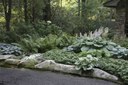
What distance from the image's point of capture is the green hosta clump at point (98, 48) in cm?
830

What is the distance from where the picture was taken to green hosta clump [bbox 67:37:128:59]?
830 centimetres

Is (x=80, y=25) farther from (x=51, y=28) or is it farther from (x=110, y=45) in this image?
(x=110, y=45)

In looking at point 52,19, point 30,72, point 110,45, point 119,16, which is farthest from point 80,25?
point 30,72

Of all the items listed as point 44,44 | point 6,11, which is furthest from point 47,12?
point 44,44

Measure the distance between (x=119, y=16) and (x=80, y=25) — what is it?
4319 millimetres

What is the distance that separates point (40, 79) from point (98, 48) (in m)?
Result: 2.93

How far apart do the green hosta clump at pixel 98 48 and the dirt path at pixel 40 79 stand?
5.16ft

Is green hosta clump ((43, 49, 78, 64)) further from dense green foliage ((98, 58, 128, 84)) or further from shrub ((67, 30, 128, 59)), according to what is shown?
dense green foliage ((98, 58, 128, 84))

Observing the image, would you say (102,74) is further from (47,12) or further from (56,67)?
(47,12)

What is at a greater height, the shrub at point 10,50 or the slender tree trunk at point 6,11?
the slender tree trunk at point 6,11

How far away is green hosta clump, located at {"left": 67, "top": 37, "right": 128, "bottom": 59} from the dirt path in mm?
1572

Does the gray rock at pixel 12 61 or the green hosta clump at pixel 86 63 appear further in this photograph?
the gray rock at pixel 12 61

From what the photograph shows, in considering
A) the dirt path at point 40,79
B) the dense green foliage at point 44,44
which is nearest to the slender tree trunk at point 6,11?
the dense green foliage at point 44,44

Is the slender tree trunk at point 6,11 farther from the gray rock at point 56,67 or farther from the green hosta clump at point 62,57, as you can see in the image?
the gray rock at point 56,67
